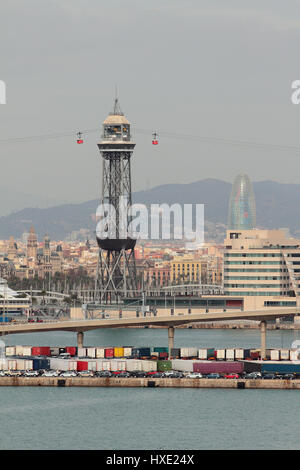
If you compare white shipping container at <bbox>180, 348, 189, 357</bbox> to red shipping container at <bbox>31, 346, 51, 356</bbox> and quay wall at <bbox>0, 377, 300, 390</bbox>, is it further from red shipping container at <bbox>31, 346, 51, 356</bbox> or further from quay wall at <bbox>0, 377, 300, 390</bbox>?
quay wall at <bbox>0, 377, 300, 390</bbox>

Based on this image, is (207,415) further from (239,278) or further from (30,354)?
(239,278)

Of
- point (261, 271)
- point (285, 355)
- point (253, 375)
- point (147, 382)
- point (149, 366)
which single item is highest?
point (261, 271)

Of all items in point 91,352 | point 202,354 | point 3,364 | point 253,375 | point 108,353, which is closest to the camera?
point 253,375

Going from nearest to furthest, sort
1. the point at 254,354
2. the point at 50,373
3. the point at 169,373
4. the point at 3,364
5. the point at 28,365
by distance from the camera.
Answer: the point at 169,373
the point at 50,373
the point at 28,365
the point at 3,364
the point at 254,354

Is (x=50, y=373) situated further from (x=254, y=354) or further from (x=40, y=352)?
(x=254, y=354)

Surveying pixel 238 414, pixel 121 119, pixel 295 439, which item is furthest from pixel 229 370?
pixel 121 119

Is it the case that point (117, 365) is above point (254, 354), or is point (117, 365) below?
below

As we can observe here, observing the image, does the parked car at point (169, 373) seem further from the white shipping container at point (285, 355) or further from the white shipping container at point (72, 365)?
the white shipping container at point (285, 355)

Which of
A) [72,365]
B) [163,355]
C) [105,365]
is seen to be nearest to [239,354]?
[163,355]
